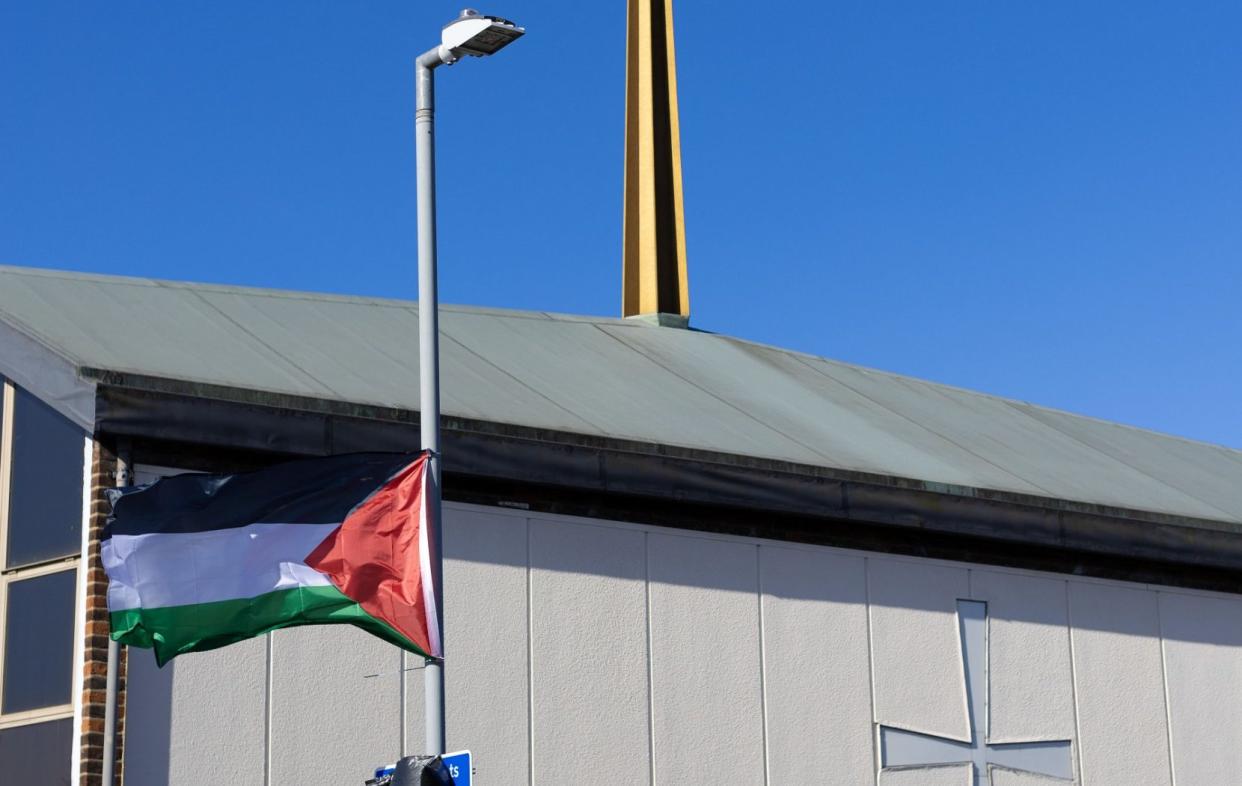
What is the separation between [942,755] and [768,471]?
3829mm

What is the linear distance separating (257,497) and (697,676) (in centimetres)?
684

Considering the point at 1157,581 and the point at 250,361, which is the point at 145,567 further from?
the point at 1157,581

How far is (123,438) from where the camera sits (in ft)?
54.5

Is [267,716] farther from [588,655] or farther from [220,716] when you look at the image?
[588,655]

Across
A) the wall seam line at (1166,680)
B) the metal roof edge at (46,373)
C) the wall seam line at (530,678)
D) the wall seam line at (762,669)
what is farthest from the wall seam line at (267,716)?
the wall seam line at (1166,680)

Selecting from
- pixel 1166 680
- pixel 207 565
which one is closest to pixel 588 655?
pixel 207 565

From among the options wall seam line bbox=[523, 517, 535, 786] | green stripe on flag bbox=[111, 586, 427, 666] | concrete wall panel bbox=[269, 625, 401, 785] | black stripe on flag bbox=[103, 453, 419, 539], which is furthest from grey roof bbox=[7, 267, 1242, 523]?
green stripe on flag bbox=[111, 586, 427, 666]

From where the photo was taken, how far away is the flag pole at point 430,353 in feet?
42.9

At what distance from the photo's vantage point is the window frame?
16422 mm

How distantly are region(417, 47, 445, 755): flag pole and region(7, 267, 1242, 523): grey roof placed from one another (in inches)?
141

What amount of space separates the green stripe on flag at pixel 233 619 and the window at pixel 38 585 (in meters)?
3.25

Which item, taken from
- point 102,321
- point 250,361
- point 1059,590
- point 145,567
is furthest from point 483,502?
point 1059,590

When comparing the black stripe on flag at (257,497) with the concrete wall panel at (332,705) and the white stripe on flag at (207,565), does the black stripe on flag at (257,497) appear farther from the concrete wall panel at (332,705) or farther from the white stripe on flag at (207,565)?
the concrete wall panel at (332,705)

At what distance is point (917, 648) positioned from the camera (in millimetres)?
21422
